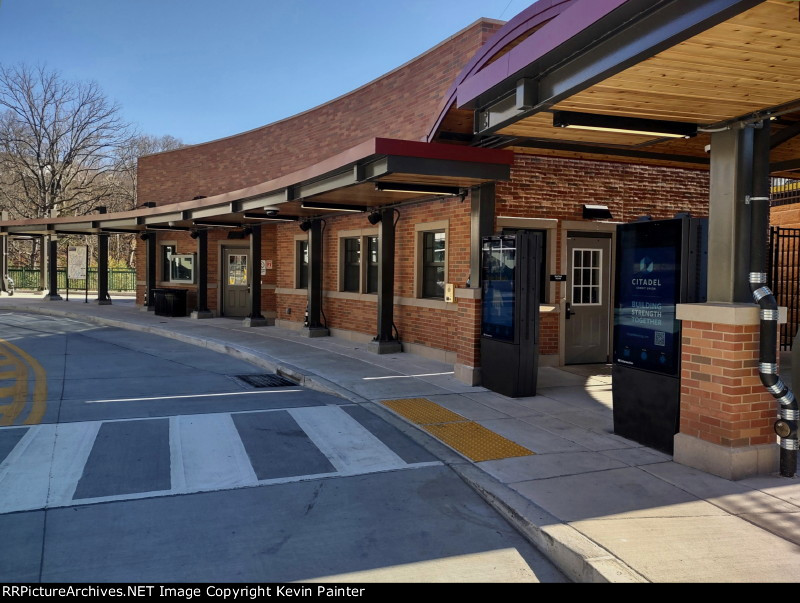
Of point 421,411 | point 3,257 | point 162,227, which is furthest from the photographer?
point 3,257

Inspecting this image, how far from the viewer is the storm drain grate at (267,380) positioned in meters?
10.2

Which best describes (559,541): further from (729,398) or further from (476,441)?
(476,441)

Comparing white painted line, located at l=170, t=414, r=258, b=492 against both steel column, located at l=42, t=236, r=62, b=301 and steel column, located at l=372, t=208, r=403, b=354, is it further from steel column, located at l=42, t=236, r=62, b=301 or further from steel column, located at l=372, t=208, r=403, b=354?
steel column, located at l=42, t=236, r=62, b=301

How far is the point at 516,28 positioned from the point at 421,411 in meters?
4.82

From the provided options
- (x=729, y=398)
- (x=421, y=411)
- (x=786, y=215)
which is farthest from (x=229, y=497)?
(x=786, y=215)

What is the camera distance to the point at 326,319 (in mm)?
16359

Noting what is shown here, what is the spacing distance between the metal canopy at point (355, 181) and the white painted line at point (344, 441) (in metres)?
3.54

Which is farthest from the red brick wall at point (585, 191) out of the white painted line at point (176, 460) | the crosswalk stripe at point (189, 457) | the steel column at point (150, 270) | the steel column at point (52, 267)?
the steel column at point (52, 267)

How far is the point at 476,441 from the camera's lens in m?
6.71

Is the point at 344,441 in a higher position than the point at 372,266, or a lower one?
lower

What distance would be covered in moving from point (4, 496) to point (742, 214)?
6.87 metres

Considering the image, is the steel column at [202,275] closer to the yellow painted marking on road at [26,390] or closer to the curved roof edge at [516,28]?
the yellow painted marking on road at [26,390]

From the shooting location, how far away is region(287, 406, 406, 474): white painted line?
611 cm

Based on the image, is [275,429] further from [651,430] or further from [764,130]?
[764,130]
